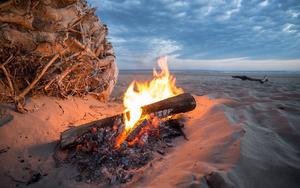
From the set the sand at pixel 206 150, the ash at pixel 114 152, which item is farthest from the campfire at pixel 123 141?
the sand at pixel 206 150

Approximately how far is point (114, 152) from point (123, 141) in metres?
0.28

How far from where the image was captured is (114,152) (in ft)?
10.9

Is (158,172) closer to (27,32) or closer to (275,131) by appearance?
(275,131)

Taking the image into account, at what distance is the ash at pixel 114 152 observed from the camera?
117 inches

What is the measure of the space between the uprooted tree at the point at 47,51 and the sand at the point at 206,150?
0.63 m

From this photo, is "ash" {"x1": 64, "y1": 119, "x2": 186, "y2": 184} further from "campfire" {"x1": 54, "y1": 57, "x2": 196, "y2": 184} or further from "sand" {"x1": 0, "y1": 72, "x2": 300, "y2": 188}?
"sand" {"x1": 0, "y1": 72, "x2": 300, "y2": 188}

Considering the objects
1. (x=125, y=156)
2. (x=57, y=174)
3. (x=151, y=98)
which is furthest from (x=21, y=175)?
(x=151, y=98)

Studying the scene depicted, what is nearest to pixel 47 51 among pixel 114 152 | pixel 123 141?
pixel 123 141

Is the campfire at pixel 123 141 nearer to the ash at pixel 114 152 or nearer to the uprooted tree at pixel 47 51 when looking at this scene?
the ash at pixel 114 152

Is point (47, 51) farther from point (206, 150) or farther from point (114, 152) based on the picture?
point (206, 150)

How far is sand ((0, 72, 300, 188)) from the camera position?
7.66 ft

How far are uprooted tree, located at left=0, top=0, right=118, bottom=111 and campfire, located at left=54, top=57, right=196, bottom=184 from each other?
1776mm

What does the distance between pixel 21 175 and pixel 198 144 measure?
2814mm

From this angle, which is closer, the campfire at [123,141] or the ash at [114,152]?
the ash at [114,152]
